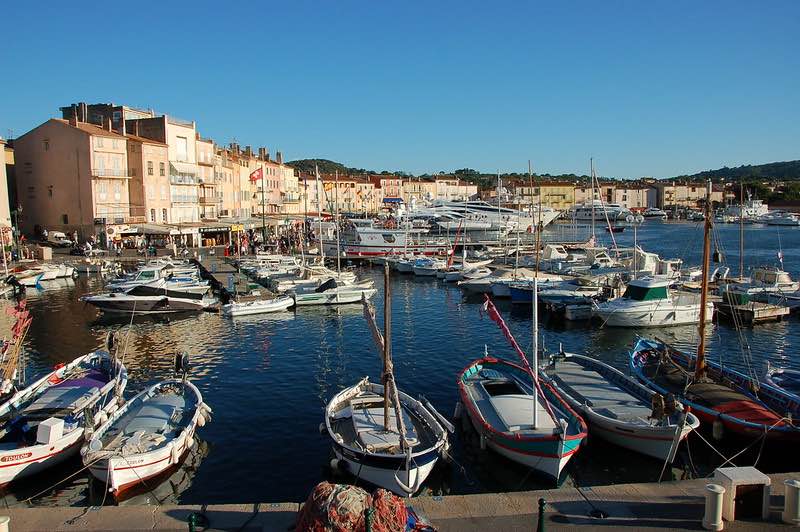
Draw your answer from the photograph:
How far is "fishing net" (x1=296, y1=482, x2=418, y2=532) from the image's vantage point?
30.7 ft

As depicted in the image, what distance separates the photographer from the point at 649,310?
3688 cm

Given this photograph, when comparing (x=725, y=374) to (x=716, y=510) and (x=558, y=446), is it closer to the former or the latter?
(x=558, y=446)

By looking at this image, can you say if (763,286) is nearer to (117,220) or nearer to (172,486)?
(172,486)

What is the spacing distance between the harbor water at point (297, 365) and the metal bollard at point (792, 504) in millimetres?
5853

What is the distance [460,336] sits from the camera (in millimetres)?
35312

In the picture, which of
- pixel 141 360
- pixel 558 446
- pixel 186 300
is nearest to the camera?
pixel 558 446

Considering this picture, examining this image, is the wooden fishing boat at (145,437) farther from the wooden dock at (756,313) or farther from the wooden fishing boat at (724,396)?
the wooden dock at (756,313)

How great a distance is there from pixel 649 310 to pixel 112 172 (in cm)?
6106

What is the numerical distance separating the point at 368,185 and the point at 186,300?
130989 mm

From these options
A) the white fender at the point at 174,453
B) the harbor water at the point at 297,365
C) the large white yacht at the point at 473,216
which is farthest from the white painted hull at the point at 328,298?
the large white yacht at the point at 473,216

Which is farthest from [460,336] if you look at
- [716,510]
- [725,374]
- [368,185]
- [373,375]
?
[368,185]

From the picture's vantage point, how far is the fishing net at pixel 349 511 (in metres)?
9.36

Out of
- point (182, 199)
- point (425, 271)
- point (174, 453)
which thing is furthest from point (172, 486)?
point (182, 199)

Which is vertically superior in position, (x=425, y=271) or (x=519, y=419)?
(x=425, y=271)
